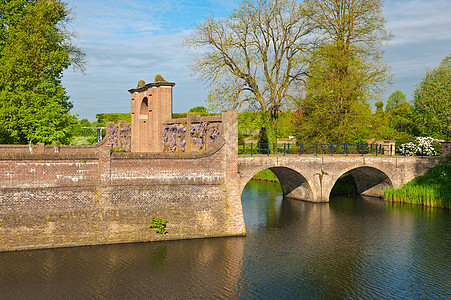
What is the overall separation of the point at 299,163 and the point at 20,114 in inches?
699

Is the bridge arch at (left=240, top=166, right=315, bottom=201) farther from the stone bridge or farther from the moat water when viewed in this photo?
the moat water

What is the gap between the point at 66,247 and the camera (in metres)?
16.0

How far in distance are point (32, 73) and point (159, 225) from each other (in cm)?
1629

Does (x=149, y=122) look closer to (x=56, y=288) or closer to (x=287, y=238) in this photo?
(x=287, y=238)

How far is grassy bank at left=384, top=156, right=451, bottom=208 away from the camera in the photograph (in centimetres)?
2644

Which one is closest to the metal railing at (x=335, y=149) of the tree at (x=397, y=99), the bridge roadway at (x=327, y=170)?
the bridge roadway at (x=327, y=170)

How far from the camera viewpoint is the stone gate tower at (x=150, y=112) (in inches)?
894

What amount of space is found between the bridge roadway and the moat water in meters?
4.30

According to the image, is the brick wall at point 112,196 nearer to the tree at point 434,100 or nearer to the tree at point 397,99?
the tree at point 434,100

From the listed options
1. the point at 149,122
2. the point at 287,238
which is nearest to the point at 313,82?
the point at 149,122

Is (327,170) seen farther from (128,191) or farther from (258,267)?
(128,191)

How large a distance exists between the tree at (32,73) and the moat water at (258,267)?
42.7 ft

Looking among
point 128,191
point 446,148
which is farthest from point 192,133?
point 446,148

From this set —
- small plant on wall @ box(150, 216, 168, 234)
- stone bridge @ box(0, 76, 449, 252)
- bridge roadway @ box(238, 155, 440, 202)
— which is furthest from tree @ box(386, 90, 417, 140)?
small plant on wall @ box(150, 216, 168, 234)
